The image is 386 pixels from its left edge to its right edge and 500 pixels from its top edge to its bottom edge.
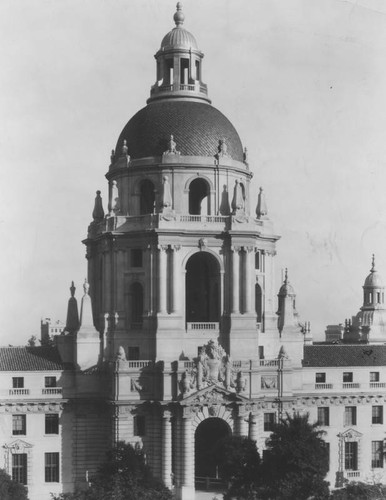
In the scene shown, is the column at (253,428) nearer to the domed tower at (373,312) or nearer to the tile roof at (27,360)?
the tile roof at (27,360)

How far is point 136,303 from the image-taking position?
294ft

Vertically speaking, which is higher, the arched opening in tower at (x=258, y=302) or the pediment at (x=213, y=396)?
the arched opening in tower at (x=258, y=302)

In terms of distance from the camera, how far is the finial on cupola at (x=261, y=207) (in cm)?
9388

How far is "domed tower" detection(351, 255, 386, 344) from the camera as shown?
478 ft

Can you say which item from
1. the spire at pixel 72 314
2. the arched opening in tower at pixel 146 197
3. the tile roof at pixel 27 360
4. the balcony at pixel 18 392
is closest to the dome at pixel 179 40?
the arched opening in tower at pixel 146 197

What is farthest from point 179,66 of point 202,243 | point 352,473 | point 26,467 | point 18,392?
point 352,473

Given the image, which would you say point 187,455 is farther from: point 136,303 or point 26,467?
point 136,303

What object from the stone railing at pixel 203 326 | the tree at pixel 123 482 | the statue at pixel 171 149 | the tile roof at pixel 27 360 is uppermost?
the statue at pixel 171 149

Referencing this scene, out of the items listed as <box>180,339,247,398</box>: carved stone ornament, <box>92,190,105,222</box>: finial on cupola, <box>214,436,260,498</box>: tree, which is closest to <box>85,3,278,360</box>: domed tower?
<box>92,190,105,222</box>: finial on cupola

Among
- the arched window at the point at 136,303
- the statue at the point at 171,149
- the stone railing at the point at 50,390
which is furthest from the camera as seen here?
the arched window at the point at 136,303

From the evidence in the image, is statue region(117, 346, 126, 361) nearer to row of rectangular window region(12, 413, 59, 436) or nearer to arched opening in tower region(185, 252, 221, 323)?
row of rectangular window region(12, 413, 59, 436)

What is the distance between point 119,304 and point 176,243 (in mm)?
6846

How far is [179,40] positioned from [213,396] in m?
29.0

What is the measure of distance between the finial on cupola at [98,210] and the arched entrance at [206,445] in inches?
764
